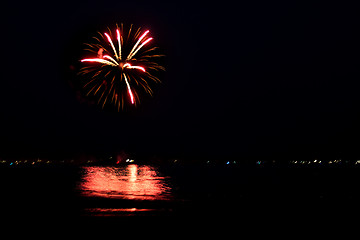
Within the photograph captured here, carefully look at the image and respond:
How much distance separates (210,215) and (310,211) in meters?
4.77

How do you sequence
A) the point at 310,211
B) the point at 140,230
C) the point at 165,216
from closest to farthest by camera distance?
the point at 140,230 → the point at 165,216 → the point at 310,211

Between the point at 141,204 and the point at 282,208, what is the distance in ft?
23.0

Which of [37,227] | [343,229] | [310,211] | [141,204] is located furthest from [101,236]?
[310,211]

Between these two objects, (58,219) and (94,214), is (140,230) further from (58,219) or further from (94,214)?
(58,219)

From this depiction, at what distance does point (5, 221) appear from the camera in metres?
8.44

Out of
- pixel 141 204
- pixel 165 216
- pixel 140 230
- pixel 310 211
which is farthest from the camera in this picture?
pixel 141 204

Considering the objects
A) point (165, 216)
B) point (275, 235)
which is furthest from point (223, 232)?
point (165, 216)

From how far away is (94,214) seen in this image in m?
9.44

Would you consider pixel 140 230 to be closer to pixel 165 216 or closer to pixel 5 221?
pixel 165 216

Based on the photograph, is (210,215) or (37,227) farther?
(210,215)

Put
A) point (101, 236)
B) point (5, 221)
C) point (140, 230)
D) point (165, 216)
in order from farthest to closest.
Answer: point (165, 216) → point (5, 221) → point (140, 230) → point (101, 236)

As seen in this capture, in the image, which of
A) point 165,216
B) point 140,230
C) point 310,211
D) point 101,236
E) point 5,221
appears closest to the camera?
point 101,236

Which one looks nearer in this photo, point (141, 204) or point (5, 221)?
point (5, 221)

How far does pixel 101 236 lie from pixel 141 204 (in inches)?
210
